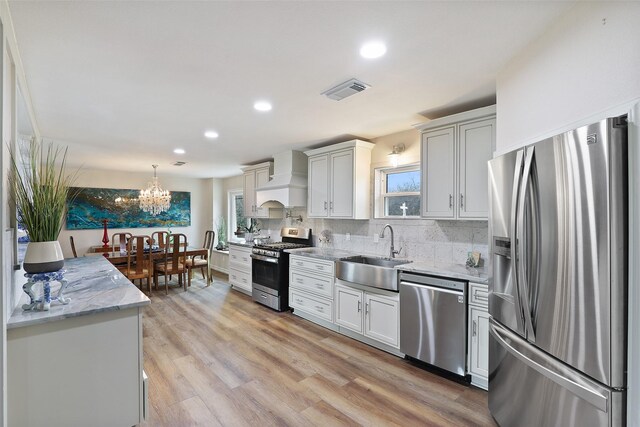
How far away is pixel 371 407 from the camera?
86.7 inches

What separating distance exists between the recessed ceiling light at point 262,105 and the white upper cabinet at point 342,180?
51.9 inches

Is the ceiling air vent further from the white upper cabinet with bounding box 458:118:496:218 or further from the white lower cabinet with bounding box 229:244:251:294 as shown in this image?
the white lower cabinet with bounding box 229:244:251:294

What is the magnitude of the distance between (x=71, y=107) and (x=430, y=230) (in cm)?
373

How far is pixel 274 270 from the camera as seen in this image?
14.3 feet

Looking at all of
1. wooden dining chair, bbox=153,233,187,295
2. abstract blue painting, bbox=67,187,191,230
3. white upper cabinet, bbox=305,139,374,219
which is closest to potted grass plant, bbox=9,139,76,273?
white upper cabinet, bbox=305,139,374,219

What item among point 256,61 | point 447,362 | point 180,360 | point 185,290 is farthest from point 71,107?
point 447,362

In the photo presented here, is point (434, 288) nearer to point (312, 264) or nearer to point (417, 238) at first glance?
point (417, 238)

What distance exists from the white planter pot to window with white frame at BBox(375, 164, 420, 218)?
3.14 m

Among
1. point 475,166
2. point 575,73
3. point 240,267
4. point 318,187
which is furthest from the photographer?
point 240,267

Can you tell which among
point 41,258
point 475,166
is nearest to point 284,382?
point 41,258

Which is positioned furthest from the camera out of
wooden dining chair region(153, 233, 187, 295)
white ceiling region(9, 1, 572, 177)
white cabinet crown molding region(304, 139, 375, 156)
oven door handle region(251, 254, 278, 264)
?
wooden dining chair region(153, 233, 187, 295)

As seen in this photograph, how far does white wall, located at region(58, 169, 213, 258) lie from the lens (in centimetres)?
639

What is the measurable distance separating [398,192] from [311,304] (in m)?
1.79

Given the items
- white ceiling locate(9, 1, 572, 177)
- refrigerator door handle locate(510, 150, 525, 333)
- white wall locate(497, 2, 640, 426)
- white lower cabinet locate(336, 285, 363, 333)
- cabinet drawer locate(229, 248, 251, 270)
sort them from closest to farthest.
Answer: white wall locate(497, 2, 640, 426) < white ceiling locate(9, 1, 572, 177) < refrigerator door handle locate(510, 150, 525, 333) < white lower cabinet locate(336, 285, 363, 333) < cabinet drawer locate(229, 248, 251, 270)
